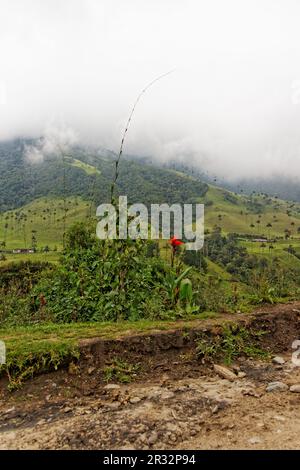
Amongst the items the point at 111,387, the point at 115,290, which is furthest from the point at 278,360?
the point at 115,290

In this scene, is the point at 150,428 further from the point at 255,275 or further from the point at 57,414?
the point at 255,275

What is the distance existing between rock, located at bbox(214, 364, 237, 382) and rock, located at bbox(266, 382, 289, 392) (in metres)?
0.48

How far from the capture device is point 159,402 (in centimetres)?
448

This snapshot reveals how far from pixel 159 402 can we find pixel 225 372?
46.9 inches

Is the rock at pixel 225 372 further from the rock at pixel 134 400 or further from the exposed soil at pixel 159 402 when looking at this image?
the rock at pixel 134 400

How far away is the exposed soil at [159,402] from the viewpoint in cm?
377

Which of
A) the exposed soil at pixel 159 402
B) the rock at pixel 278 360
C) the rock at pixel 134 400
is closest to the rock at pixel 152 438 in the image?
the exposed soil at pixel 159 402

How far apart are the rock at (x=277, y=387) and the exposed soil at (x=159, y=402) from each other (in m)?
0.02

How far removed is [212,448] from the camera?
3.59 metres

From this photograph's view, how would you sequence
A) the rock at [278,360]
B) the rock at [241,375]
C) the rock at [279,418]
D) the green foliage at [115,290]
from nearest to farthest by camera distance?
the rock at [279,418] < the rock at [241,375] < the rock at [278,360] < the green foliage at [115,290]

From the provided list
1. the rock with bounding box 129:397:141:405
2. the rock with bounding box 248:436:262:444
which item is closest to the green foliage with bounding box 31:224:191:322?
the rock with bounding box 129:397:141:405

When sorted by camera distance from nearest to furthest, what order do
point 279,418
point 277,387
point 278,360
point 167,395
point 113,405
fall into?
point 279,418
point 113,405
point 167,395
point 277,387
point 278,360

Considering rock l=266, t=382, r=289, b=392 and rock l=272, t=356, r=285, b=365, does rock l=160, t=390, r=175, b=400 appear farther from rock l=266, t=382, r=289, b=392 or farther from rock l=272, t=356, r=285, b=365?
rock l=272, t=356, r=285, b=365

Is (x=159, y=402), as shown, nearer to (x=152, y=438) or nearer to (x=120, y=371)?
(x=152, y=438)
